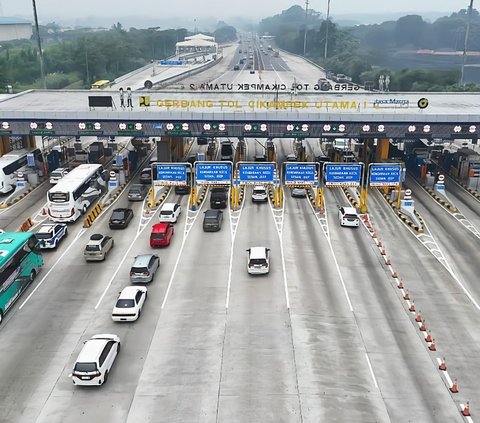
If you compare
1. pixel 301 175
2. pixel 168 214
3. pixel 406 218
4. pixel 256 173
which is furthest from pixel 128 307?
pixel 406 218

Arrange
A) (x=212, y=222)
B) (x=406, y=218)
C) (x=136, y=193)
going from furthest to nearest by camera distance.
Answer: (x=136, y=193)
(x=406, y=218)
(x=212, y=222)

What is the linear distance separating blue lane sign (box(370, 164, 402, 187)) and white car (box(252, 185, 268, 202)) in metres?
10.9

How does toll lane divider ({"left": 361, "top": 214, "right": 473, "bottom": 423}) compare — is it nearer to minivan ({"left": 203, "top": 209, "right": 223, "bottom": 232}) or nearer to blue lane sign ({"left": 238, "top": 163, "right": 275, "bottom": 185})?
blue lane sign ({"left": 238, "top": 163, "right": 275, "bottom": 185})

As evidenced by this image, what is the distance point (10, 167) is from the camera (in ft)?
189

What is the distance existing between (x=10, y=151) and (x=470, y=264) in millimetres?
53271

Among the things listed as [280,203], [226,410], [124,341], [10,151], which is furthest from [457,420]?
[10,151]

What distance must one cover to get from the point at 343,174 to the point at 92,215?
24102mm

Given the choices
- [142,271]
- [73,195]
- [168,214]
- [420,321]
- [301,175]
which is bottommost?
[420,321]

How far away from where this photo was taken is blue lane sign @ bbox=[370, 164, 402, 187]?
4984 centimetres

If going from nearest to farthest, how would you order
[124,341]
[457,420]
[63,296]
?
[457,420]
[124,341]
[63,296]

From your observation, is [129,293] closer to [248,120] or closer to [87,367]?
[87,367]

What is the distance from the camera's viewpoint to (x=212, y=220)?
46.0 m

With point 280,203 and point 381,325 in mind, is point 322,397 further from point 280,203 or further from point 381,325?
point 280,203

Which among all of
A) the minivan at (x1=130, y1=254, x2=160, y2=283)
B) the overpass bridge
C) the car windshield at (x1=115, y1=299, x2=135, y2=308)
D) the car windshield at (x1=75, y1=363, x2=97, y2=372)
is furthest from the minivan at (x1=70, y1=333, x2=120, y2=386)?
the overpass bridge
